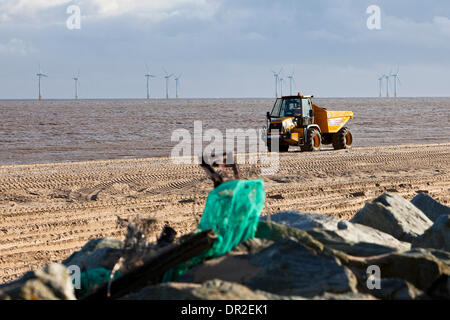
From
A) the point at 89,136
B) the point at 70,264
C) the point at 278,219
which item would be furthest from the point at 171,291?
the point at 89,136

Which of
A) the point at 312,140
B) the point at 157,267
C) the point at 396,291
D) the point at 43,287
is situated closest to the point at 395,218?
the point at 396,291

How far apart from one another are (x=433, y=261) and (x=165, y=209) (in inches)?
240

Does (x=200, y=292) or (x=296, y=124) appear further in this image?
(x=296, y=124)

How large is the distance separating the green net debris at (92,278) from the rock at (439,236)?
287 cm

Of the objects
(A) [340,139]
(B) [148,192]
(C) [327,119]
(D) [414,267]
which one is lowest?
(B) [148,192]

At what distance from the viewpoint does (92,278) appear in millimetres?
4496

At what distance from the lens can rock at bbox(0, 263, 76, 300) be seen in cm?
374

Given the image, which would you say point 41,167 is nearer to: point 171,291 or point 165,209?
point 165,209

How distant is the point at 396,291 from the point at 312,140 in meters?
14.2

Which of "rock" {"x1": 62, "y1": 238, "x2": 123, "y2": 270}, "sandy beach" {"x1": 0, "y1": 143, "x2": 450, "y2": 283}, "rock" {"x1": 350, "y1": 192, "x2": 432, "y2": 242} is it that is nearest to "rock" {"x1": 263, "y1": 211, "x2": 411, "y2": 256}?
"rock" {"x1": 350, "y1": 192, "x2": 432, "y2": 242}

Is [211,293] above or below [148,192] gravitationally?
above

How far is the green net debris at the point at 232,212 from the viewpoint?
449cm

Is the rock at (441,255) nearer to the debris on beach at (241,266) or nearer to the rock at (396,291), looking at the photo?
the debris on beach at (241,266)

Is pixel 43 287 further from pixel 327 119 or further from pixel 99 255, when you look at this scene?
pixel 327 119
